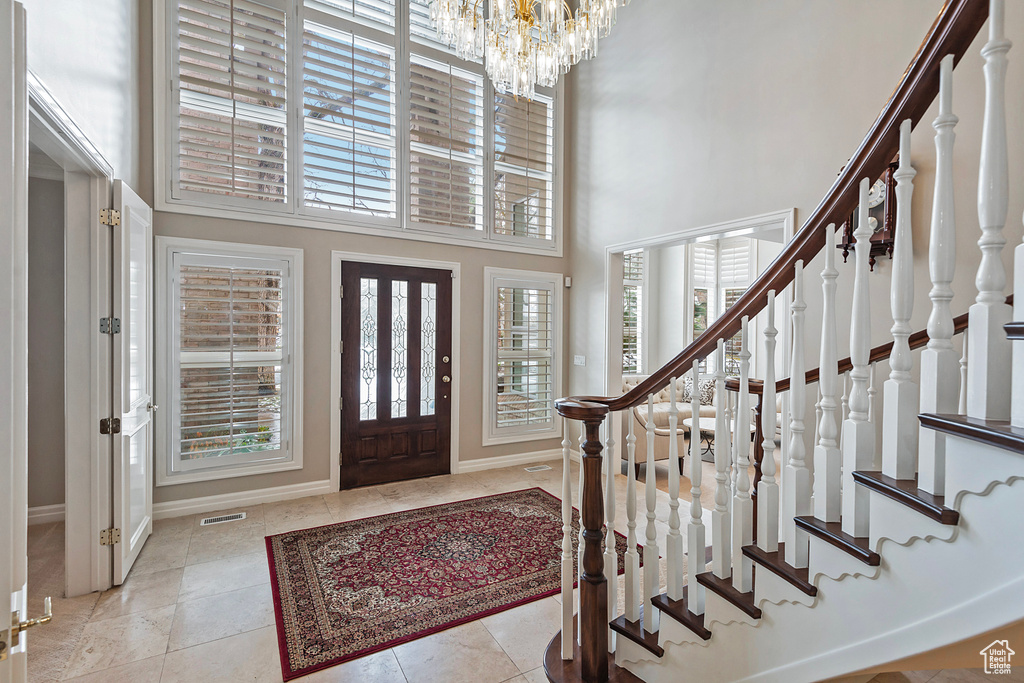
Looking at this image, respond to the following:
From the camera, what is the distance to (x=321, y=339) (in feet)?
13.1

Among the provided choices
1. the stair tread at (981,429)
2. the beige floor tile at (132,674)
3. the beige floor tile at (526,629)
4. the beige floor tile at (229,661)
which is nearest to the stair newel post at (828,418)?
the stair tread at (981,429)

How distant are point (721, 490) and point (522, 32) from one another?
2620 mm

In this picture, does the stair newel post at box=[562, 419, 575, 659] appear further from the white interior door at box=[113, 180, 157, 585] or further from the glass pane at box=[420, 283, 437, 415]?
the glass pane at box=[420, 283, 437, 415]

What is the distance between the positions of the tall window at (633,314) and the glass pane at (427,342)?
3771 mm

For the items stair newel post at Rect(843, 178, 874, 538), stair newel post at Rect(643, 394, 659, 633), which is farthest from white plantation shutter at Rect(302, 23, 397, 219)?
stair newel post at Rect(843, 178, 874, 538)

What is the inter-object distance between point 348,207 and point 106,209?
1.82 meters

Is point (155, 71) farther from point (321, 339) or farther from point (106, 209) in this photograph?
point (321, 339)

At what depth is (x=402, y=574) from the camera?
8.91 feet

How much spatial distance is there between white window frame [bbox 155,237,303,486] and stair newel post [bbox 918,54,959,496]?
3.87 metres

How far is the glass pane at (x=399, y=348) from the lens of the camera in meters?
4.32

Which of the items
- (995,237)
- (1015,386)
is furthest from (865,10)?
(1015,386)

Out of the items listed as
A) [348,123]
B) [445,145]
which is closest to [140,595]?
[348,123]

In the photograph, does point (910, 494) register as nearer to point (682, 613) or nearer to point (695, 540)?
point (695, 540)

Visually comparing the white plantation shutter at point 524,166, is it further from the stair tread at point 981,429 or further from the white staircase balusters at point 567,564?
the stair tread at point 981,429
